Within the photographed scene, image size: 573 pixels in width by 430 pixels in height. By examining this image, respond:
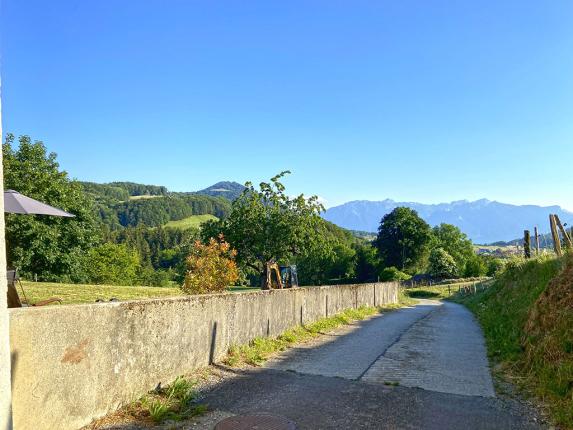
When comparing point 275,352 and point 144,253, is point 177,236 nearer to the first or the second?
point 144,253

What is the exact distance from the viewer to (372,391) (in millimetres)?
5871

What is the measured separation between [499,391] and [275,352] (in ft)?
12.8

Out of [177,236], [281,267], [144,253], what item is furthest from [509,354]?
[177,236]

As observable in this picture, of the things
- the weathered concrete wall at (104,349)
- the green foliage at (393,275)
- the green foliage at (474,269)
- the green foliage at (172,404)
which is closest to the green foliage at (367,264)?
the green foliage at (393,275)

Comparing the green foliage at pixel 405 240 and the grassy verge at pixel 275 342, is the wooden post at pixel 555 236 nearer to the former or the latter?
the grassy verge at pixel 275 342

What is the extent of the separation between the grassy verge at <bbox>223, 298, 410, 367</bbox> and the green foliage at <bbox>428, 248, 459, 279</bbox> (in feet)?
195

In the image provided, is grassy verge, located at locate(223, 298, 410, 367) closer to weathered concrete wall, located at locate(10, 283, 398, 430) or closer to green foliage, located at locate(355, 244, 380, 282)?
weathered concrete wall, located at locate(10, 283, 398, 430)

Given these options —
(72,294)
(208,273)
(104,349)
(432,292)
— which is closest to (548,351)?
(104,349)

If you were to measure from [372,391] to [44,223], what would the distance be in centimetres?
2874

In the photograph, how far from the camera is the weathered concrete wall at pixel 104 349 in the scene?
12.3 ft

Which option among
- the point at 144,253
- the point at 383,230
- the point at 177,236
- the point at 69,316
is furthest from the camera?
the point at 177,236

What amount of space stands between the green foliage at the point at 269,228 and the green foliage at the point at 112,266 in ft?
213

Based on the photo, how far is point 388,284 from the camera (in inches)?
1046

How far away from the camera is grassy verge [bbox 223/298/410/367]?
24.1ft
